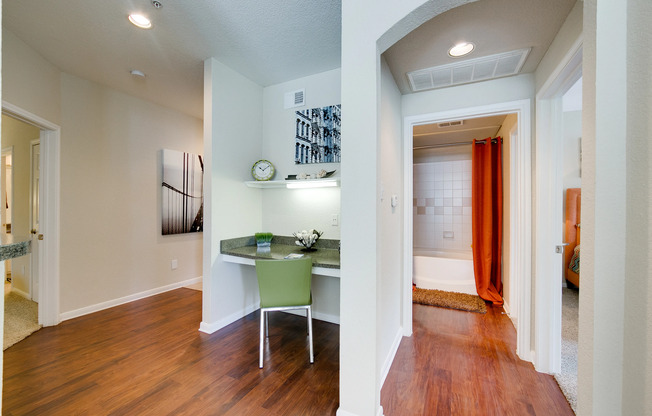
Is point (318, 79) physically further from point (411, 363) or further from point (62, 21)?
point (411, 363)

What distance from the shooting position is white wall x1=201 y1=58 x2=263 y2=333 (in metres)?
2.61

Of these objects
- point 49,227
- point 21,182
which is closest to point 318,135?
point 49,227

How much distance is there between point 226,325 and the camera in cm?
275

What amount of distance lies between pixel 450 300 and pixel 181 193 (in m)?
3.95

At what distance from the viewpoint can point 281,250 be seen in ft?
9.07

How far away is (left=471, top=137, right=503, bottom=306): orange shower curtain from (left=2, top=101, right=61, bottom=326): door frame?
4.71m

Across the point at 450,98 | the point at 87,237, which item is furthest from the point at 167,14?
the point at 87,237

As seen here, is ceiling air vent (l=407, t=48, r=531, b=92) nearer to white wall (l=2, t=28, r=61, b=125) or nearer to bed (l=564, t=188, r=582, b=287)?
bed (l=564, t=188, r=582, b=287)

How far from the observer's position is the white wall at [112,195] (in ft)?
9.54

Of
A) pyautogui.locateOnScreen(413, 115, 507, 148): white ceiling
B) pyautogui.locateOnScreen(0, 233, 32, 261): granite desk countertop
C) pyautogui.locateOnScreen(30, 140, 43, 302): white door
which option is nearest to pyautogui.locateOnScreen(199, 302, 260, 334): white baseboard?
pyautogui.locateOnScreen(0, 233, 32, 261): granite desk countertop

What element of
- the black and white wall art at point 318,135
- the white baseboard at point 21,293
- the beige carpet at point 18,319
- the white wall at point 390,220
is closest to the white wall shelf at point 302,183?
the black and white wall art at point 318,135

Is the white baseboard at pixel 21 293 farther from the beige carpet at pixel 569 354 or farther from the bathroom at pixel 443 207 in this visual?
the beige carpet at pixel 569 354

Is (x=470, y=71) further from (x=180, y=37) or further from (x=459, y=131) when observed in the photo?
(x=180, y=37)

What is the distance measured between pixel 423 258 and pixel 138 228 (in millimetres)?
3853
